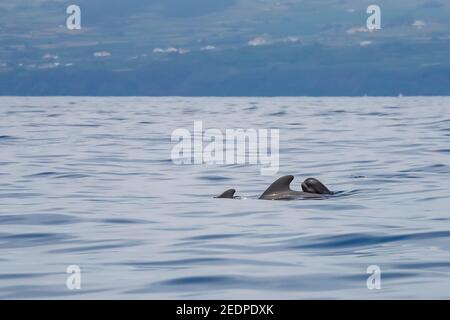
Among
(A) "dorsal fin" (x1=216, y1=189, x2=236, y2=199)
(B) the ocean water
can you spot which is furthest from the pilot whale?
(B) the ocean water

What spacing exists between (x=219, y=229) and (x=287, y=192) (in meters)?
3.63

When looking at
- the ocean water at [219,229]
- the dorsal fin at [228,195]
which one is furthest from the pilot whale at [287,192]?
the ocean water at [219,229]

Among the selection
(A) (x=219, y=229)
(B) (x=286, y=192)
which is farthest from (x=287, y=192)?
(A) (x=219, y=229)

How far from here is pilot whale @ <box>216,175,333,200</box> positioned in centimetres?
1791

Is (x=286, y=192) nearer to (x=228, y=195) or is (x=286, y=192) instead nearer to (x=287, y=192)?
(x=287, y=192)

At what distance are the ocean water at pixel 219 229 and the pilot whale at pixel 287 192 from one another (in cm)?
30

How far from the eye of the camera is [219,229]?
48.0 ft

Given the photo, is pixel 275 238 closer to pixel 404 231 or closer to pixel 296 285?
pixel 404 231

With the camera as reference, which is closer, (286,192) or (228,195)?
(286,192)

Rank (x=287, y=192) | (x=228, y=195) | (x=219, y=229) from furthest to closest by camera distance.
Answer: (x=228, y=195) → (x=287, y=192) → (x=219, y=229)

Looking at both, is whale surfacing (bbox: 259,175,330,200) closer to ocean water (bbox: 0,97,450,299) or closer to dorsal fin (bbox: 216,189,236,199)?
ocean water (bbox: 0,97,450,299)
